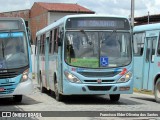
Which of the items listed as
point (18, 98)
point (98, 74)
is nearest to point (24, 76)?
point (18, 98)

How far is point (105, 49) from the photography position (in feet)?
49.2

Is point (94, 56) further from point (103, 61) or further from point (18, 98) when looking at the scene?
point (18, 98)

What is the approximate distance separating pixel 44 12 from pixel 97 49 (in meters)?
53.2

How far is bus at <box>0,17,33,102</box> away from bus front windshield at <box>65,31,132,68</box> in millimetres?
1636

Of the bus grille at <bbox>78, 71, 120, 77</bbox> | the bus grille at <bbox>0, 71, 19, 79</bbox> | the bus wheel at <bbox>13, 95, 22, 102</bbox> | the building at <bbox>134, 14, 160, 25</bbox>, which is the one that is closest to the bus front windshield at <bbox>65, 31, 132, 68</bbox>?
the bus grille at <bbox>78, 71, 120, 77</bbox>

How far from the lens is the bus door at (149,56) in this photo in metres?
16.8

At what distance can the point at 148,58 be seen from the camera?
1716 centimetres

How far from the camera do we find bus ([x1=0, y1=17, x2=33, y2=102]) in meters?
15.1

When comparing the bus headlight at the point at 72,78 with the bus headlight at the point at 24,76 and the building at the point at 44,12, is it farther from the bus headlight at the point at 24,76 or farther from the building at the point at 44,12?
the building at the point at 44,12

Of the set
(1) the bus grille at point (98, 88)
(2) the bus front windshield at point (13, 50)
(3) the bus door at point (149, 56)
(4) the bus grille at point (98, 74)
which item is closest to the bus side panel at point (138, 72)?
(3) the bus door at point (149, 56)

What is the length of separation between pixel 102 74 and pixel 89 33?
1.51 m

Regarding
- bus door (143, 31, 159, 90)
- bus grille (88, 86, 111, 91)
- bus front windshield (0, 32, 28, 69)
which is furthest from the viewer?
bus door (143, 31, 159, 90)

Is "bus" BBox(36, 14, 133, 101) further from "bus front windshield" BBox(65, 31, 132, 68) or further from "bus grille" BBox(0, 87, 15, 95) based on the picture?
"bus grille" BBox(0, 87, 15, 95)

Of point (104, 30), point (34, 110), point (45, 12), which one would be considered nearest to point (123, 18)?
point (104, 30)
